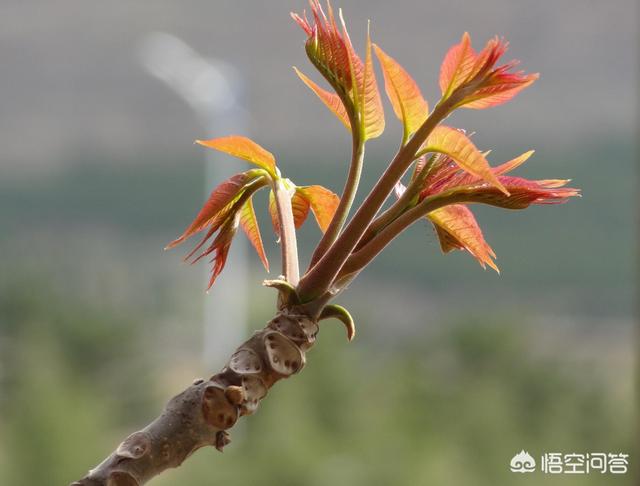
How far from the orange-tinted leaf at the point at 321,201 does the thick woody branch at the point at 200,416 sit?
64 millimetres

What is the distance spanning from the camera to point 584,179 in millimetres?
8555

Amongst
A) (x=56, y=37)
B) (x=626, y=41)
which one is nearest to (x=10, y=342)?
(x=626, y=41)

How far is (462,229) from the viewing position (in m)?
0.31

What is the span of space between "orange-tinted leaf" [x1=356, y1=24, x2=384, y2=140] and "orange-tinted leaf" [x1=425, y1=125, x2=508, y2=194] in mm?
21

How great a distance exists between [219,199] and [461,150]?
79mm

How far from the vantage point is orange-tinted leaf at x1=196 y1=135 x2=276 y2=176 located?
309 mm

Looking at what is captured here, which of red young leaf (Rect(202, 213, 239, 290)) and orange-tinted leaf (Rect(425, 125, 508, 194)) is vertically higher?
orange-tinted leaf (Rect(425, 125, 508, 194))

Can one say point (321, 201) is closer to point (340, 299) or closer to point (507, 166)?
point (507, 166)

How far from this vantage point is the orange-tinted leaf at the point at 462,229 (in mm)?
308

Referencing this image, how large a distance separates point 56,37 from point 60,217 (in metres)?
2.71

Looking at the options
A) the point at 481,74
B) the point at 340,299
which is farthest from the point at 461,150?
the point at 340,299

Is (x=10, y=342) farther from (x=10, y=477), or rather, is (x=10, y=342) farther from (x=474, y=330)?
(x=474, y=330)

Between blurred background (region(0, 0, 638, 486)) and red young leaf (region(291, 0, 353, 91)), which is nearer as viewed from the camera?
red young leaf (region(291, 0, 353, 91))

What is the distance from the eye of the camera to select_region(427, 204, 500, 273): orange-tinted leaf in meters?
0.31
